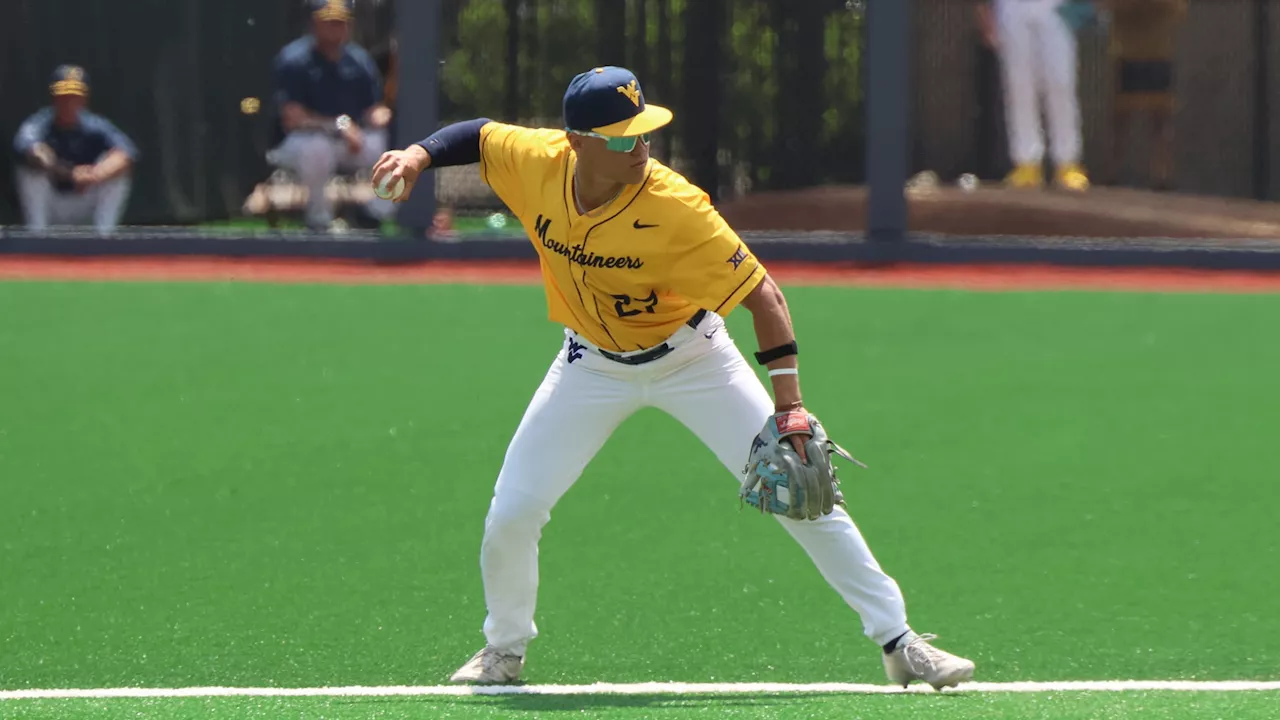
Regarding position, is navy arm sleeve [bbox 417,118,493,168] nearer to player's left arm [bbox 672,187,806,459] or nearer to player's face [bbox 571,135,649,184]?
player's face [bbox 571,135,649,184]

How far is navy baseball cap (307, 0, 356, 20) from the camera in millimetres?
14062

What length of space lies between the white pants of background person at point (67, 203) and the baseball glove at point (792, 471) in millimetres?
10549

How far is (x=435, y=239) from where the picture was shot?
13.7 meters

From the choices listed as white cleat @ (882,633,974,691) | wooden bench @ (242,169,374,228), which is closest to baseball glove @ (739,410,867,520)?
white cleat @ (882,633,974,691)

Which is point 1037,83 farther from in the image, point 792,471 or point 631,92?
point 792,471

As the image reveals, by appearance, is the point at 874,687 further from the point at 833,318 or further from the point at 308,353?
the point at 833,318

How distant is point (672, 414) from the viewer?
4914 mm

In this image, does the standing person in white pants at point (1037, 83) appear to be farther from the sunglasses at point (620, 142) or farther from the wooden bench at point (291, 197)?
the sunglasses at point (620, 142)

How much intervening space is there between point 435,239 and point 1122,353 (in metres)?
5.58

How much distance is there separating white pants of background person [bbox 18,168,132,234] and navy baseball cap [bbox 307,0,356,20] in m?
2.05

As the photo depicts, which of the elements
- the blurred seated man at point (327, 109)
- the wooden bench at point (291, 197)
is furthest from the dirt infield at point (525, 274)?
the wooden bench at point (291, 197)

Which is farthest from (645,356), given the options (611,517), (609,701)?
(611,517)

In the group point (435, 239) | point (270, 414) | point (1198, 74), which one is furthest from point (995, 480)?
point (1198, 74)

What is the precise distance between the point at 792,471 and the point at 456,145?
1.36 meters
